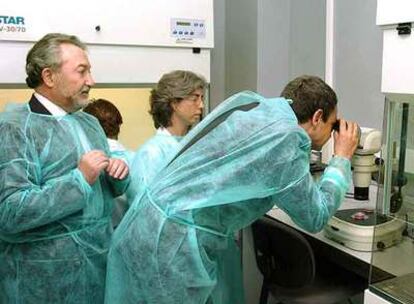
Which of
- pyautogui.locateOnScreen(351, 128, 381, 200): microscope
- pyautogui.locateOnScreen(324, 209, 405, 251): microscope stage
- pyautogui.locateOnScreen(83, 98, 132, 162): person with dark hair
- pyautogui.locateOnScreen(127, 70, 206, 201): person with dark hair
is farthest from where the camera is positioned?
pyautogui.locateOnScreen(83, 98, 132, 162): person with dark hair

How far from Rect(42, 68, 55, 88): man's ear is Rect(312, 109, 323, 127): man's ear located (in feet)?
2.81

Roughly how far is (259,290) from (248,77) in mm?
1535

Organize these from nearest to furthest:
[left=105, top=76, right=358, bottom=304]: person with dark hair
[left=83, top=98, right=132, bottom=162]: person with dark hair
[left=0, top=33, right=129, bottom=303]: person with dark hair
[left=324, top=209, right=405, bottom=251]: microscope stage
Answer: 1. [left=105, top=76, right=358, bottom=304]: person with dark hair
2. [left=0, top=33, right=129, bottom=303]: person with dark hair
3. [left=324, top=209, right=405, bottom=251]: microscope stage
4. [left=83, top=98, right=132, bottom=162]: person with dark hair

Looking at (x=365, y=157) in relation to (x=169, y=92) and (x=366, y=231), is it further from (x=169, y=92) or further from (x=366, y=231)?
(x=169, y=92)

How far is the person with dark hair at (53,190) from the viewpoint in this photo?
4.33ft

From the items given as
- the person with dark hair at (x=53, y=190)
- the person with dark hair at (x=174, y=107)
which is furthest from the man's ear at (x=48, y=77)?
the person with dark hair at (x=174, y=107)

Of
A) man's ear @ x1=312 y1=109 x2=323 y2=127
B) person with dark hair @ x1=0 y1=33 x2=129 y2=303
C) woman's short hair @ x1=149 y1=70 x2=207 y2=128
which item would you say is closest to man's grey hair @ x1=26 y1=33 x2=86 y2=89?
person with dark hair @ x1=0 y1=33 x2=129 y2=303

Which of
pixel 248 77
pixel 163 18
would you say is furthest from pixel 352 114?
pixel 163 18

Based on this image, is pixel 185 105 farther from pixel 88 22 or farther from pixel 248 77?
pixel 248 77

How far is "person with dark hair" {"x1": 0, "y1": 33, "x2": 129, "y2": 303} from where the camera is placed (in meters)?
1.32

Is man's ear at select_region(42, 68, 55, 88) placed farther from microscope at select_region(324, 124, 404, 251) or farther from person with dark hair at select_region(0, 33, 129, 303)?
microscope at select_region(324, 124, 404, 251)

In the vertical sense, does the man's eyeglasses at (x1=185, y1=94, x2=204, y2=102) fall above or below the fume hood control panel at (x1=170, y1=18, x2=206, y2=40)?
below

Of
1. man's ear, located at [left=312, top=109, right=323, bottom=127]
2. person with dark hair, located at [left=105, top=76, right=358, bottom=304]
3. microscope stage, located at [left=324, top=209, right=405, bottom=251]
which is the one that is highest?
man's ear, located at [left=312, top=109, right=323, bottom=127]

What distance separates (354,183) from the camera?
5.96 ft
